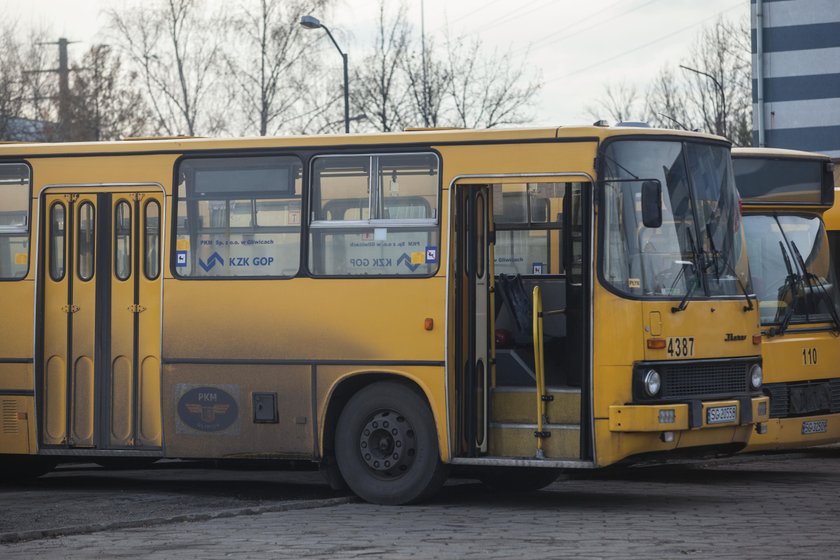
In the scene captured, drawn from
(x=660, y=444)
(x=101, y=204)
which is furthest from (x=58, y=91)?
(x=660, y=444)

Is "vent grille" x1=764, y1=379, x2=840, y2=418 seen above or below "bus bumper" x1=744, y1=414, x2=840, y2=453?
above

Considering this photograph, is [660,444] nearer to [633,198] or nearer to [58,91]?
[633,198]

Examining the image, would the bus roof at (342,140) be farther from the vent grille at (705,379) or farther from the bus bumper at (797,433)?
the bus bumper at (797,433)

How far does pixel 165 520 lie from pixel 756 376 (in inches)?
191

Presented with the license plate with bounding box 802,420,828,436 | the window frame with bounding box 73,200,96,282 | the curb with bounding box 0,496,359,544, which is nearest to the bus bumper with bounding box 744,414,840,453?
the license plate with bounding box 802,420,828,436

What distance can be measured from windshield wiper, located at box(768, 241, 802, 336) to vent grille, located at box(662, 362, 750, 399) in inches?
105

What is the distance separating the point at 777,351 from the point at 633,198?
3.60m

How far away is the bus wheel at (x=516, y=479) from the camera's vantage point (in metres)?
14.2

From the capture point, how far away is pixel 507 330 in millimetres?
13141

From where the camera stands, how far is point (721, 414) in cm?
1244

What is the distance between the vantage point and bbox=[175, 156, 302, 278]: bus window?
13.4 metres

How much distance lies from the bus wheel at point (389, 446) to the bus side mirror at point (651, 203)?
7.69 ft

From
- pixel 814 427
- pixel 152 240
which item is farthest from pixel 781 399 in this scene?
pixel 152 240

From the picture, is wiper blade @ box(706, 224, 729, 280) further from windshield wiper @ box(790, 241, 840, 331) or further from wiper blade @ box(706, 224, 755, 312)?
windshield wiper @ box(790, 241, 840, 331)
